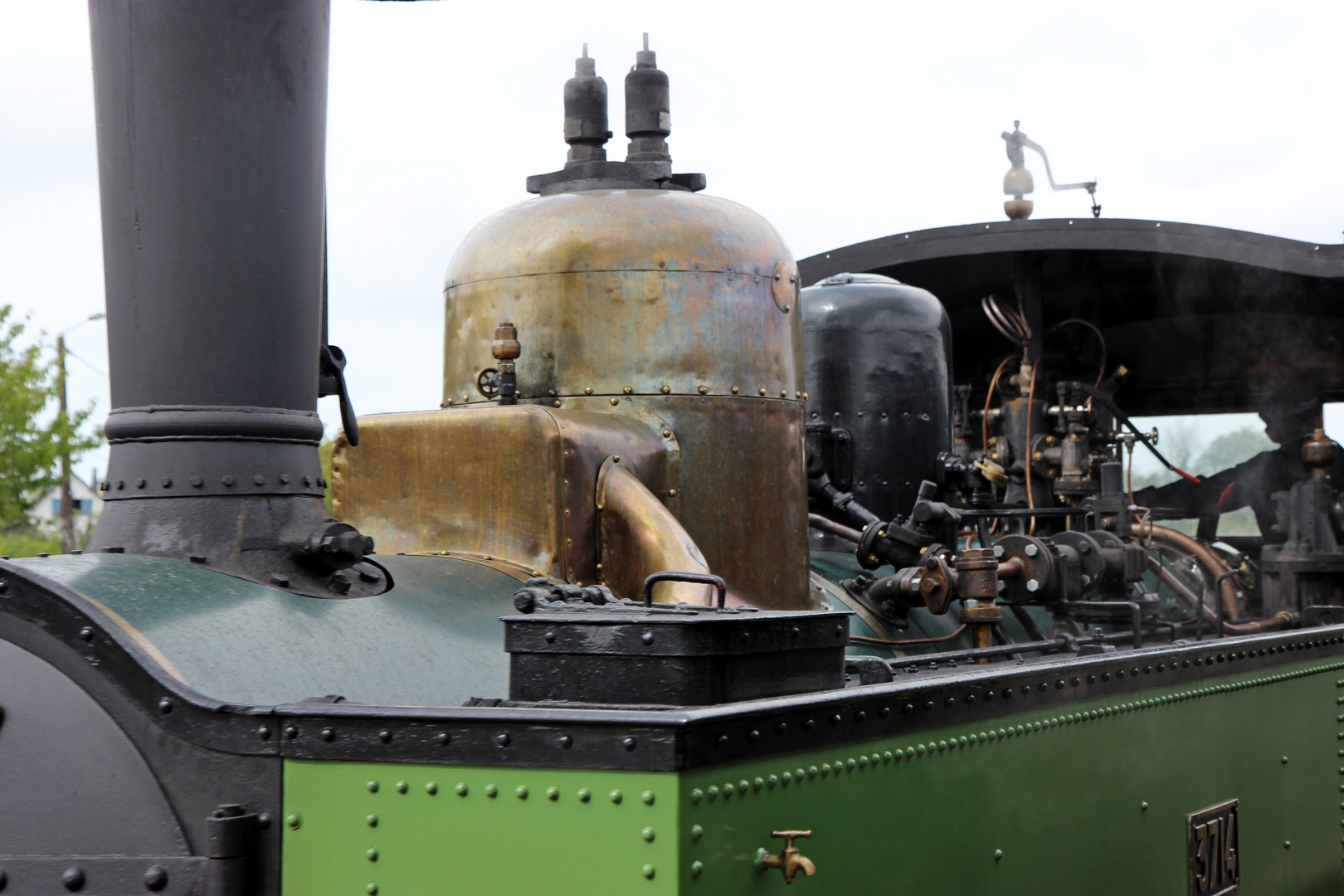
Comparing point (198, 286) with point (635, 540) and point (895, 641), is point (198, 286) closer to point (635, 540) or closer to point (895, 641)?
point (635, 540)

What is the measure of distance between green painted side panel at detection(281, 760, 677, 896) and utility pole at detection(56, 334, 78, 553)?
17.8 meters

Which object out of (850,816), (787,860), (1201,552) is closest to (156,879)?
(787,860)

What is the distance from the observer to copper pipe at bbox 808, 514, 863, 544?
5.68 metres

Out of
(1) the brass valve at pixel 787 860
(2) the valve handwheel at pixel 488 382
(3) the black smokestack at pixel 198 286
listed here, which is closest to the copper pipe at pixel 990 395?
(2) the valve handwheel at pixel 488 382

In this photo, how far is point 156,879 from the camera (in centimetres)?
229

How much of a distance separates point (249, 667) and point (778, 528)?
2.07 metres

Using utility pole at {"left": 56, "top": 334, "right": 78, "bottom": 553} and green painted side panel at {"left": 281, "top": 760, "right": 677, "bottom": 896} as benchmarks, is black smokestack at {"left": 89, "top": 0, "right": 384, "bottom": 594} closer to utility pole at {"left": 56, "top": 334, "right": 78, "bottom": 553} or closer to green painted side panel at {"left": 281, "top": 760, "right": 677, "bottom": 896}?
green painted side panel at {"left": 281, "top": 760, "right": 677, "bottom": 896}

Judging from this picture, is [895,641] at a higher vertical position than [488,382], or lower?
lower

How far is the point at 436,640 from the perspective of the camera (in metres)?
2.93

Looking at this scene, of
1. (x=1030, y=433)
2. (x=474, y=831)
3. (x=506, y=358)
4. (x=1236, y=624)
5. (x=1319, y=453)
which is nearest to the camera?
(x=474, y=831)

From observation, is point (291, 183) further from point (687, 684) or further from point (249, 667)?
point (687, 684)

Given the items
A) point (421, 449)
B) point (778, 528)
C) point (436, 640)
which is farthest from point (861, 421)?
point (436, 640)

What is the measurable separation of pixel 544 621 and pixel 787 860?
1.89 feet

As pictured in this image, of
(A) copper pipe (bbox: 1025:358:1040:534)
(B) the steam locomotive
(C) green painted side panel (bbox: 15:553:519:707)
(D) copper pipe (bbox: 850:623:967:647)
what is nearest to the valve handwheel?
(B) the steam locomotive
